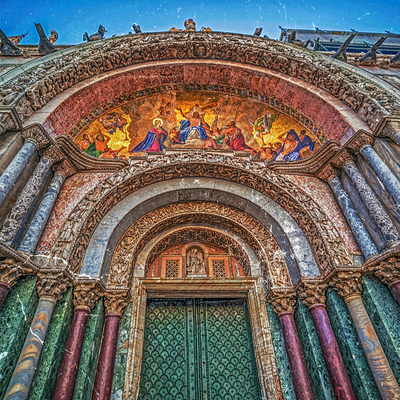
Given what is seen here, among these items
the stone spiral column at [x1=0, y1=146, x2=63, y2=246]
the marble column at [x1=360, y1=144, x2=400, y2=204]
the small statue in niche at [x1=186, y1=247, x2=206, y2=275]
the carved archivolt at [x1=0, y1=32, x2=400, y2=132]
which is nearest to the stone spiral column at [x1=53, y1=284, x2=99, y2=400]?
the stone spiral column at [x1=0, y1=146, x2=63, y2=246]

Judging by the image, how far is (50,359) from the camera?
3.73 m

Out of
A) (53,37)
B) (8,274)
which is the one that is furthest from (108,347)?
(53,37)

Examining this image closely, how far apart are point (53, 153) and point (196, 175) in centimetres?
305

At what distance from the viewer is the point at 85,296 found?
177 inches

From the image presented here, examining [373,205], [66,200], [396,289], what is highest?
[66,200]

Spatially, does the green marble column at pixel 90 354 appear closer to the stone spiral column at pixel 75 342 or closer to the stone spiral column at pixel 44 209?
the stone spiral column at pixel 75 342

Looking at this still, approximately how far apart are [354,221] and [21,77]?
731 centimetres

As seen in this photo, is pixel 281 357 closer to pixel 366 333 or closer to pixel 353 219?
pixel 366 333

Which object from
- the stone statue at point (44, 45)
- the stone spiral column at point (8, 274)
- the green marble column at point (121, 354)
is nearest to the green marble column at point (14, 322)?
the stone spiral column at point (8, 274)

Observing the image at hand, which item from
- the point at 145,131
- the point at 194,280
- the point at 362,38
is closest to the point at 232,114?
the point at 145,131

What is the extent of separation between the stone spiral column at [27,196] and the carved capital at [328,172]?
18.4 feet

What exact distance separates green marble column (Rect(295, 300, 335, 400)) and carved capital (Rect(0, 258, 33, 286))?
15.1 ft

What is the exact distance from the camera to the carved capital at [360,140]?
5.35m

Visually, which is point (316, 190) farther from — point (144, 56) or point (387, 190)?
point (144, 56)
